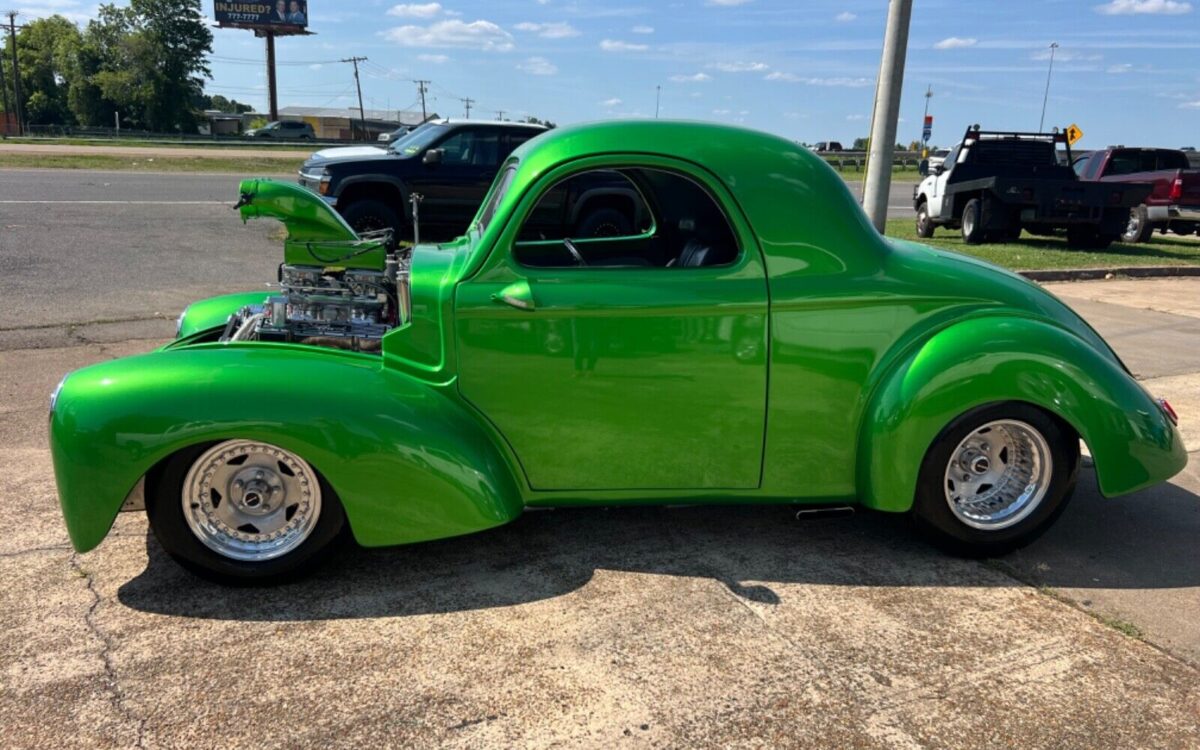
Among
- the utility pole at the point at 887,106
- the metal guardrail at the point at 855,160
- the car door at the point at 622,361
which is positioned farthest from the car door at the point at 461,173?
the metal guardrail at the point at 855,160

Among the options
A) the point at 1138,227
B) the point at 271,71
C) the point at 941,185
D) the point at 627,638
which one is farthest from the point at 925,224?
the point at 271,71

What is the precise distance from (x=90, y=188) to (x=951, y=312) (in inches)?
741

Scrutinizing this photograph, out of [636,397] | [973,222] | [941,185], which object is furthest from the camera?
[941,185]

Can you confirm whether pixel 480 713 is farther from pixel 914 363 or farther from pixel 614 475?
pixel 914 363

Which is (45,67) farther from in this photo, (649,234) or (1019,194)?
(649,234)

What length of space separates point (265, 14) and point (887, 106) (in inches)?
3117

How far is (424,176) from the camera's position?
1080 cm

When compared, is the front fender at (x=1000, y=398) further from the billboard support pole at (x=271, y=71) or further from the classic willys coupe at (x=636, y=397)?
the billboard support pole at (x=271, y=71)

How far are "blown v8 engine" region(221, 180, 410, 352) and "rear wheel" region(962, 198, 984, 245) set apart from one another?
12365mm

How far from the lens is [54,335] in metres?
6.73

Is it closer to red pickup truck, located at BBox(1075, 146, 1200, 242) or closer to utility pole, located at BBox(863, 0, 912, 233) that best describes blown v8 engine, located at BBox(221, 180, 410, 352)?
utility pole, located at BBox(863, 0, 912, 233)

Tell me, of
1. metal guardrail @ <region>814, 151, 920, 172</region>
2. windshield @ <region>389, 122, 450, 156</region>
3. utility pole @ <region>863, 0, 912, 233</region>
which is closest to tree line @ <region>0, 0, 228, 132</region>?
metal guardrail @ <region>814, 151, 920, 172</region>

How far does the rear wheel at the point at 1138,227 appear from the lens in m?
15.9

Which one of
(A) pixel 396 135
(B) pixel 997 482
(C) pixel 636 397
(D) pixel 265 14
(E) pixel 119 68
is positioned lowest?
(B) pixel 997 482
